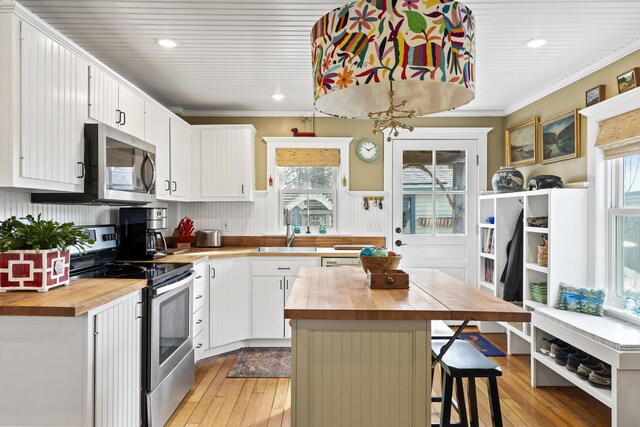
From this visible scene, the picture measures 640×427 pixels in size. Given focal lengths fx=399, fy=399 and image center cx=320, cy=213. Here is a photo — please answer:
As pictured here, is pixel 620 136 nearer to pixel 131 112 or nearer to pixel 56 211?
pixel 131 112

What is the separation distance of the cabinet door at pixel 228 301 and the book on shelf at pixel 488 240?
2453 mm

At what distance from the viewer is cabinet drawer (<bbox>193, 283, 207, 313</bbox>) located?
3.21 metres

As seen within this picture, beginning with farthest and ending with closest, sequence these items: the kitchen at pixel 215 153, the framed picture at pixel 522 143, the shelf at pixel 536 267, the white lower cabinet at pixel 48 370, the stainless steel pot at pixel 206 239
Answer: the stainless steel pot at pixel 206 239 < the framed picture at pixel 522 143 < the shelf at pixel 536 267 < the kitchen at pixel 215 153 < the white lower cabinet at pixel 48 370

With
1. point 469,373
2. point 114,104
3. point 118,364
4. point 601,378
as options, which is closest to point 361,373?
point 469,373

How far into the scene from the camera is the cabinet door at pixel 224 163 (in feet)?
13.5

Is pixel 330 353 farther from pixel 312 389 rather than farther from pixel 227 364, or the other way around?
pixel 227 364


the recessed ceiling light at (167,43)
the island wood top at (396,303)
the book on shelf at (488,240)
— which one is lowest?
the island wood top at (396,303)

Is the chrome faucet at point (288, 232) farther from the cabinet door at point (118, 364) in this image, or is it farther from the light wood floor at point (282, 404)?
the cabinet door at point (118, 364)

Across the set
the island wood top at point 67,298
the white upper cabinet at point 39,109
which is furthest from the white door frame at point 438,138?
the white upper cabinet at point 39,109

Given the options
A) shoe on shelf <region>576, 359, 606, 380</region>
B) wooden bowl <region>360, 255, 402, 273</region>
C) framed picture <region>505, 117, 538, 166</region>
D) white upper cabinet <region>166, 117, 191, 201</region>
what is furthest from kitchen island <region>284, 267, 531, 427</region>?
framed picture <region>505, 117, 538, 166</region>

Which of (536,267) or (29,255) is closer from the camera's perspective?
(29,255)

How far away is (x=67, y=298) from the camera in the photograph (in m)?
1.78

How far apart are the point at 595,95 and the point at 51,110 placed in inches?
142

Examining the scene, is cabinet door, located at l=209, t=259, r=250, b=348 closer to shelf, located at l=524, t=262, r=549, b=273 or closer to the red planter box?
the red planter box
